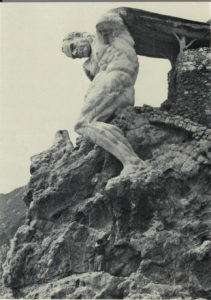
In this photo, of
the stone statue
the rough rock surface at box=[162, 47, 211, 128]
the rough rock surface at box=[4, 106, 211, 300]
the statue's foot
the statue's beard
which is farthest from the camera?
the statue's beard

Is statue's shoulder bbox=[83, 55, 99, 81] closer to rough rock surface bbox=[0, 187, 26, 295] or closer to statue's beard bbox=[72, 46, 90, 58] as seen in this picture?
statue's beard bbox=[72, 46, 90, 58]

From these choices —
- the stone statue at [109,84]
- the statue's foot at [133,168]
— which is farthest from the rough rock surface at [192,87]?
the statue's foot at [133,168]

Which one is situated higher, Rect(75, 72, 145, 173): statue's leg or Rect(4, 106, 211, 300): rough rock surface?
Rect(75, 72, 145, 173): statue's leg

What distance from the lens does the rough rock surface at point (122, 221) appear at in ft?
48.9

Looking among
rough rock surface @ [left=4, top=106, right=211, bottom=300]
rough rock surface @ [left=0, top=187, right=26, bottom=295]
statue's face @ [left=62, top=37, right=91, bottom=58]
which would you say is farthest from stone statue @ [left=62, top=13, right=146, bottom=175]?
rough rock surface @ [left=0, top=187, right=26, bottom=295]

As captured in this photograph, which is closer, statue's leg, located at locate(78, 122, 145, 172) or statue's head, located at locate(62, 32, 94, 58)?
statue's leg, located at locate(78, 122, 145, 172)

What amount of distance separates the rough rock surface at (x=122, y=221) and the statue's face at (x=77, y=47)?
5.49 feet

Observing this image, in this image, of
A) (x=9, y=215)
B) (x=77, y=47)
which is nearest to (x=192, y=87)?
(x=77, y=47)

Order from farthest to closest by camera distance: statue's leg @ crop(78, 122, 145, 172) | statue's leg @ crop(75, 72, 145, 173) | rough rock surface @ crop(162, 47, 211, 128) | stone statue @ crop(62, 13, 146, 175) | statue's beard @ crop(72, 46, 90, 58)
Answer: statue's beard @ crop(72, 46, 90, 58) < rough rock surface @ crop(162, 47, 211, 128) < stone statue @ crop(62, 13, 146, 175) < statue's leg @ crop(75, 72, 145, 173) < statue's leg @ crop(78, 122, 145, 172)

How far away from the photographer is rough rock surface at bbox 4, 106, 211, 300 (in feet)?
48.9

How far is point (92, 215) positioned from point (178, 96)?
2.87 m

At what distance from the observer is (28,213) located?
53.4 feet

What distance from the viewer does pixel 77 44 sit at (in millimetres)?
17734

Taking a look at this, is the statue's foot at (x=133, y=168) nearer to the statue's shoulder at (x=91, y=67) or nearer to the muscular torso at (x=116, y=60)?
the muscular torso at (x=116, y=60)
